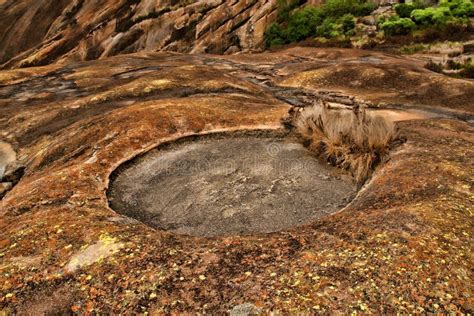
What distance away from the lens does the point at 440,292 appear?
5.02 metres

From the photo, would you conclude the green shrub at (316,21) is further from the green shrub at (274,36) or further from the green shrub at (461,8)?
the green shrub at (461,8)

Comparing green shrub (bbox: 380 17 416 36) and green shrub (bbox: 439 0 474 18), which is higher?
green shrub (bbox: 439 0 474 18)

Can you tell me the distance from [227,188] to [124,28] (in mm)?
53502

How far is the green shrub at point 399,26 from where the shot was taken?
37125mm

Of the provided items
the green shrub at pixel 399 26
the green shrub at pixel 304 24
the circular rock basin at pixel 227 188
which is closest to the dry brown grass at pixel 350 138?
the circular rock basin at pixel 227 188

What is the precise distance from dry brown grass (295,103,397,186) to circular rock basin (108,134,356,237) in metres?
0.38

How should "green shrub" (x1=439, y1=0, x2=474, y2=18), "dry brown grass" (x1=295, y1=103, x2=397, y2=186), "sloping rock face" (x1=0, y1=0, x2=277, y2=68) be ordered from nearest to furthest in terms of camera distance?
1. "dry brown grass" (x1=295, y1=103, x2=397, y2=186)
2. "green shrub" (x1=439, y1=0, x2=474, y2=18)
3. "sloping rock face" (x1=0, y1=0, x2=277, y2=68)

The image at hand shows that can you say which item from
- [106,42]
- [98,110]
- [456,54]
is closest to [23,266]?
[98,110]

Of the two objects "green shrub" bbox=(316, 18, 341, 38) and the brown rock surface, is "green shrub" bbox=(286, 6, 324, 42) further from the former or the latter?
the brown rock surface

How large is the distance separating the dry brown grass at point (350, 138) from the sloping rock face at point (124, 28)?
1462 inches

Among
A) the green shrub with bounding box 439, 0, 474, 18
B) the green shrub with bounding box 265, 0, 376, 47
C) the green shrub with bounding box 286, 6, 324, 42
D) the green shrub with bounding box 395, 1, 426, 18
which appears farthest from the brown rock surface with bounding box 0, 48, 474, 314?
the green shrub with bounding box 286, 6, 324, 42

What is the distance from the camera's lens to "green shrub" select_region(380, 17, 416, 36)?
3712cm

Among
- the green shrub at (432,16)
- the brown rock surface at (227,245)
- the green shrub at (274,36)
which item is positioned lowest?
the green shrub at (274,36)

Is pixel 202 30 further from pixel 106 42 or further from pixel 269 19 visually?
pixel 106 42
